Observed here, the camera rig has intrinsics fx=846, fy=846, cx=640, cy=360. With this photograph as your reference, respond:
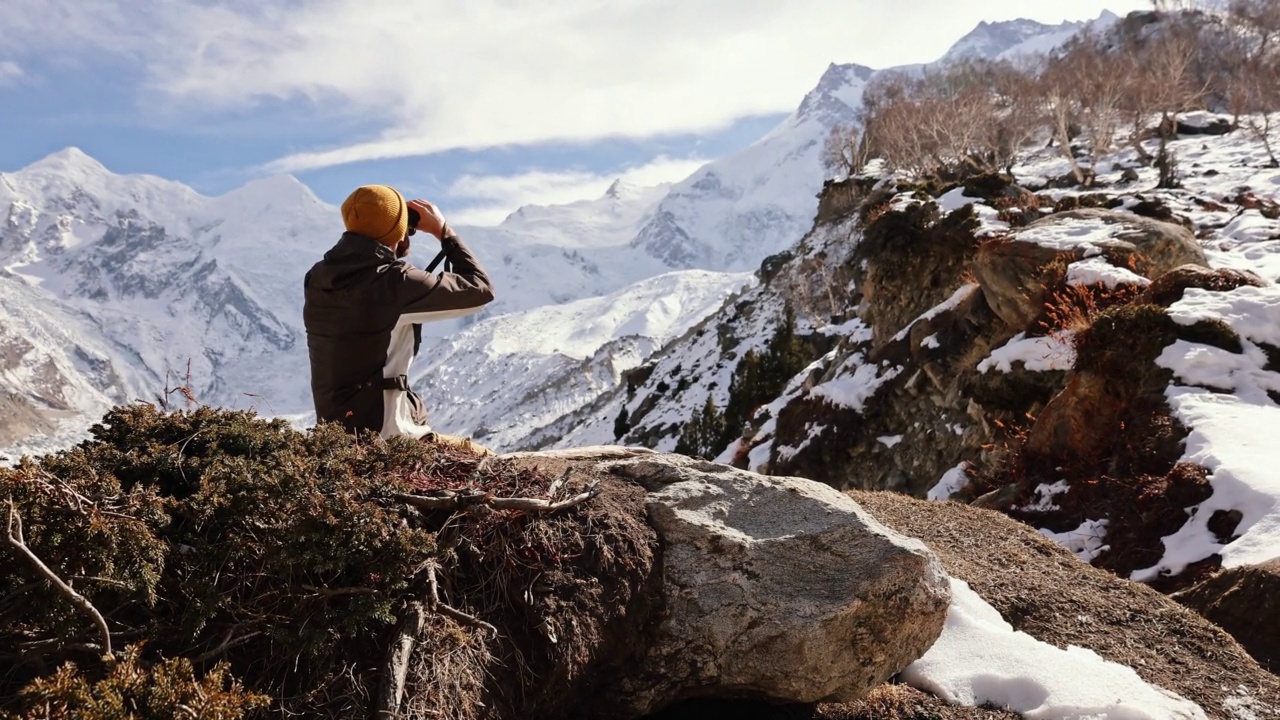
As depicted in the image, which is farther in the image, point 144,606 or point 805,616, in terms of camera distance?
point 805,616

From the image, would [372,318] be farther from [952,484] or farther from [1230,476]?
[952,484]

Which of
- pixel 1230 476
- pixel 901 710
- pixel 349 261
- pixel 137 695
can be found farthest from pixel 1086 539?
pixel 137 695

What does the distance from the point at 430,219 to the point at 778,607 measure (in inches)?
130

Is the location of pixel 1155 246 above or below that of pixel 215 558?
above

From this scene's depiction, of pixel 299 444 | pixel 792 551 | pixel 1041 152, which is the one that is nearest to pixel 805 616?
pixel 792 551

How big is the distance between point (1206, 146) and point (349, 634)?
57.0m

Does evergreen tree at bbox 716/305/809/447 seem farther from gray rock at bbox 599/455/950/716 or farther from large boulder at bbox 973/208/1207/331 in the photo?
gray rock at bbox 599/455/950/716

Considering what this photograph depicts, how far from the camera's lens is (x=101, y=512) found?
2969 mm

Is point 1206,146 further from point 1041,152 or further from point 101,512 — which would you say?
point 101,512

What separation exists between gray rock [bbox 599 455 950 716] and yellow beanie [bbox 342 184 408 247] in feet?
7.31

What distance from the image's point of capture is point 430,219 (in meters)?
5.60

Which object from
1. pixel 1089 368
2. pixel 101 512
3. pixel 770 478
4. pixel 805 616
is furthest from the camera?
pixel 1089 368

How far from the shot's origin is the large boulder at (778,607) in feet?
13.8

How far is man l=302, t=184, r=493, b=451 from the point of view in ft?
16.1
